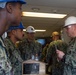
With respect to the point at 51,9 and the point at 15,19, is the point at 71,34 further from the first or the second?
the point at 51,9

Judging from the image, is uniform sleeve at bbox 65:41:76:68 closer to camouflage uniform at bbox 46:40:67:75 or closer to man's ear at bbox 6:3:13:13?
man's ear at bbox 6:3:13:13

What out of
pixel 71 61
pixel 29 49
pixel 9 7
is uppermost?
pixel 9 7

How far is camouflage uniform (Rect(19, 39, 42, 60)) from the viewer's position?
368 cm

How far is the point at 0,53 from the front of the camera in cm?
94

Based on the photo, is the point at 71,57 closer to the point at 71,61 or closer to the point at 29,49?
the point at 71,61

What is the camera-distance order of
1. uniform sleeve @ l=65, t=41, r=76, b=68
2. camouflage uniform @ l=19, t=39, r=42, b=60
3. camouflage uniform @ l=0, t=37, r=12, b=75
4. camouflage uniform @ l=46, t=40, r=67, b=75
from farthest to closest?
1. camouflage uniform @ l=46, t=40, r=67, b=75
2. camouflage uniform @ l=19, t=39, r=42, b=60
3. uniform sleeve @ l=65, t=41, r=76, b=68
4. camouflage uniform @ l=0, t=37, r=12, b=75

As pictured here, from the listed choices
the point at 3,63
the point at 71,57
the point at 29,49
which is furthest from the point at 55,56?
the point at 3,63

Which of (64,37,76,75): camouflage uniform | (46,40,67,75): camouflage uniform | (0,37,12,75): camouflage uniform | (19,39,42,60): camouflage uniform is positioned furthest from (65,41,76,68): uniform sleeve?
(46,40,67,75): camouflage uniform

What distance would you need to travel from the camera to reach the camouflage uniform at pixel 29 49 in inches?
145

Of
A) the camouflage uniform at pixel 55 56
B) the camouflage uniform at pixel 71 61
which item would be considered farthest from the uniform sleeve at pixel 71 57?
the camouflage uniform at pixel 55 56

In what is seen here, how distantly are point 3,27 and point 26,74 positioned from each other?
5.75 ft

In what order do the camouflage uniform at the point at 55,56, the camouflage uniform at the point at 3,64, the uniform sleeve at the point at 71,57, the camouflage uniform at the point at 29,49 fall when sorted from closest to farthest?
the camouflage uniform at the point at 3,64 → the uniform sleeve at the point at 71,57 → the camouflage uniform at the point at 29,49 → the camouflage uniform at the point at 55,56

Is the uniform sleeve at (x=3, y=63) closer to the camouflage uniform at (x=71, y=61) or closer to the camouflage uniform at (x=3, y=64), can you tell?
the camouflage uniform at (x=3, y=64)

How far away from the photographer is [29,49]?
3.78 metres
